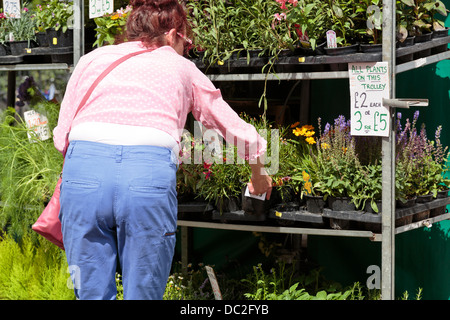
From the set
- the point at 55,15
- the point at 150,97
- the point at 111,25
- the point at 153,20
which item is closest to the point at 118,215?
the point at 150,97

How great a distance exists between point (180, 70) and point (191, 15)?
1208mm

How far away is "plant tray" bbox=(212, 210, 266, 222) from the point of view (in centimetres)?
304

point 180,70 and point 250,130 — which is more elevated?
point 180,70

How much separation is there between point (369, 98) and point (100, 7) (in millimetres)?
1524

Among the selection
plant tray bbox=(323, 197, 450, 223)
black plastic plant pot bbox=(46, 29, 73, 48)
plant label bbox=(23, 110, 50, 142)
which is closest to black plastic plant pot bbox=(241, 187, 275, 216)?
plant tray bbox=(323, 197, 450, 223)

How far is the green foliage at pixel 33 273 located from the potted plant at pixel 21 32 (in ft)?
3.91

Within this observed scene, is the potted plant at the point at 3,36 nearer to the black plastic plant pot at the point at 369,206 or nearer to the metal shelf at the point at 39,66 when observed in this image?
the metal shelf at the point at 39,66

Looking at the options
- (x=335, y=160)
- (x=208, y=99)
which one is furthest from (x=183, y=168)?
(x=208, y=99)

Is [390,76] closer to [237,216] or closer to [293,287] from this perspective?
[237,216]

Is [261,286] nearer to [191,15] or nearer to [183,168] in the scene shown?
[183,168]

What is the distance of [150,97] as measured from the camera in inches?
81.2

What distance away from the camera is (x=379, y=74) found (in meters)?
2.77

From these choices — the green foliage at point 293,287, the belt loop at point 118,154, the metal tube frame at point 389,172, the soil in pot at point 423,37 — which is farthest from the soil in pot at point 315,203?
the belt loop at point 118,154
